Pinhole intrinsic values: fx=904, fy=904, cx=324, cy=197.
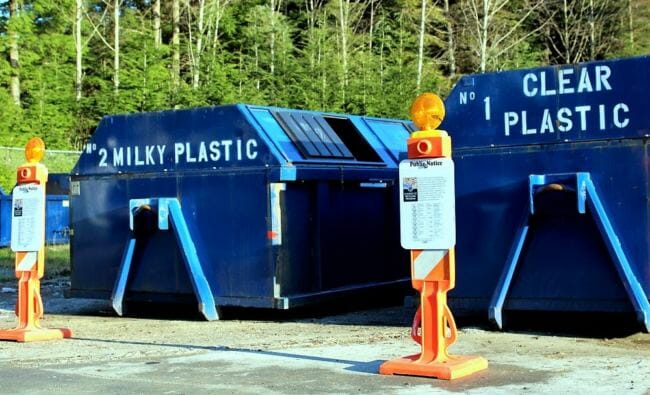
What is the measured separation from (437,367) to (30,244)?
484 centimetres

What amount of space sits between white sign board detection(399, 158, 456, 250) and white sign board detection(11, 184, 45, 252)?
4316 millimetres

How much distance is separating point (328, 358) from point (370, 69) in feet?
92.4

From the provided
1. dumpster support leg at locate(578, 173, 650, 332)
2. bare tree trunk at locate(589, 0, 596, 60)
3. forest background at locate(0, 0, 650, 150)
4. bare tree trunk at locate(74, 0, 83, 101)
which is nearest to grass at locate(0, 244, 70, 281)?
forest background at locate(0, 0, 650, 150)

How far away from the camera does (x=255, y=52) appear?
36562 mm

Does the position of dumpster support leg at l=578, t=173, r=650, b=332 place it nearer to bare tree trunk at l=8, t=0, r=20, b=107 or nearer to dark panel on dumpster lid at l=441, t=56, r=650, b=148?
dark panel on dumpster lid at l=441, t=56, r=650, b=148

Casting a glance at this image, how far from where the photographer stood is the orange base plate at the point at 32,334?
9078 mm

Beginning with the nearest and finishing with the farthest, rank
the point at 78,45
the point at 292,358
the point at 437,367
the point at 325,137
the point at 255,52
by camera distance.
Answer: the point at 437,367 < the point at 292,358 < the point at 325,137 < the point at 78,45 < the point at 255,52

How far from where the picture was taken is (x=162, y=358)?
7.75 metres

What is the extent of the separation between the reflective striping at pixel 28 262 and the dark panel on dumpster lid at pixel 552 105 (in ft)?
14.5

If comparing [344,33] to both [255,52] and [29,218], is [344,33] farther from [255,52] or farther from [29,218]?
[29,218]

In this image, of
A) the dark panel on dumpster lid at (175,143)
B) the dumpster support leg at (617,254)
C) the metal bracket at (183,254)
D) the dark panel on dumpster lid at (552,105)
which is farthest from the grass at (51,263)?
the dumpster support leg at (617,254)

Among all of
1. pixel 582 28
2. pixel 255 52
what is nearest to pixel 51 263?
pixel 255 52

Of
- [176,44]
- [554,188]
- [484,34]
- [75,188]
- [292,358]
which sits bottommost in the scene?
[292,358]

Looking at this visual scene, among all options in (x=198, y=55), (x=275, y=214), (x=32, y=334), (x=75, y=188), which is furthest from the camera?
(x=198, y=55)
